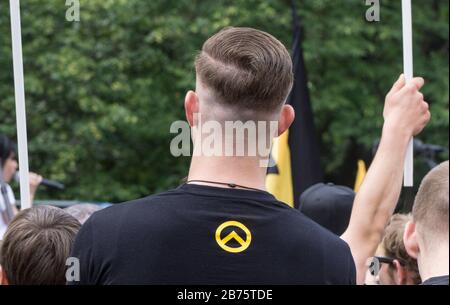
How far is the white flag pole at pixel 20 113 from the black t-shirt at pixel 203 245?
85cm

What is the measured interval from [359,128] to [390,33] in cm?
129

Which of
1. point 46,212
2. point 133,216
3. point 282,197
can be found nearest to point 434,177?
point 133,216

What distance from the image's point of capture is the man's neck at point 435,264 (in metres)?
2.12

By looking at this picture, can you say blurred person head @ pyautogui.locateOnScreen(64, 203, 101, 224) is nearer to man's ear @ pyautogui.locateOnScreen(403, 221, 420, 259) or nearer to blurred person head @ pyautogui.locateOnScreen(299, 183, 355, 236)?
blurred person head @ pyautogui.locateOnScreen(299, 183, 355, 236)

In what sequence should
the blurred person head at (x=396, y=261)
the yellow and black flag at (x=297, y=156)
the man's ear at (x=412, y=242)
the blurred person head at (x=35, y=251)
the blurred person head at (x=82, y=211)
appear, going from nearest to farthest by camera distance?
the man's ear at (x=412, y=242) < the blurred person head at (x=35, y=251) < the blurred person head at (x=396, y=261) < the blurred person head at (x=82, y=211) < the yellow and black flag at (x=297, y=156)

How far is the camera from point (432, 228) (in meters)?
2.19

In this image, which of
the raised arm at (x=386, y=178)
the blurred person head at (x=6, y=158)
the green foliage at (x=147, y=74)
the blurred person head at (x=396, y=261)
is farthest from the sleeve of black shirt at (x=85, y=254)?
the green foliage at (x=147, y=74)

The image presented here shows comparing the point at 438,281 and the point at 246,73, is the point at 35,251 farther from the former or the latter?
the point at 438,281

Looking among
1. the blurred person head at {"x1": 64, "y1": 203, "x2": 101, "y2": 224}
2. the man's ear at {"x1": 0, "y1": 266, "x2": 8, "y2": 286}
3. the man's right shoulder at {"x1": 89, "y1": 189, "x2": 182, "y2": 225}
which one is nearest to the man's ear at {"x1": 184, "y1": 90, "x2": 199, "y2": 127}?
the man's right shoulder at {"x1": 89, "y1": 189, "x2": 182, "y2": 225}

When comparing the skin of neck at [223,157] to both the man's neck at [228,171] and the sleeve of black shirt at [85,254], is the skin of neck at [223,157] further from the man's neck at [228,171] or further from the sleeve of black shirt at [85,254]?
the sleeve of black shirt at [85,254]

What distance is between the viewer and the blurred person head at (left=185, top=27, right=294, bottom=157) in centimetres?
201

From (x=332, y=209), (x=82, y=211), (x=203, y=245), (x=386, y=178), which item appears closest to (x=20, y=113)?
(x=82, y=211)

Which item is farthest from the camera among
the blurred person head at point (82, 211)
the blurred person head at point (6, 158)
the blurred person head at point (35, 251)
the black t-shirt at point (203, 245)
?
the blurred person head at point (6, 158)

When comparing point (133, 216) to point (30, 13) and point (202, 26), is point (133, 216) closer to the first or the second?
point (202, 26)
